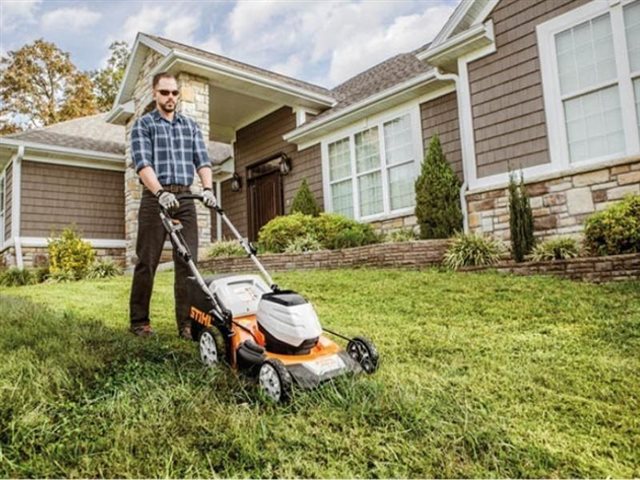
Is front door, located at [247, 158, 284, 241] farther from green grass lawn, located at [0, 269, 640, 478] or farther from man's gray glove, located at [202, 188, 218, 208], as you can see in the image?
man's gray glove, located at [202, 188, 218, 208]

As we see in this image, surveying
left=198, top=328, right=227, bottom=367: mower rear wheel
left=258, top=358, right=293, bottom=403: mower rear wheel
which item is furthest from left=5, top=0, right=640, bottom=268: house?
left=258, top=358, right=293, bottom=403: mower rear wheel

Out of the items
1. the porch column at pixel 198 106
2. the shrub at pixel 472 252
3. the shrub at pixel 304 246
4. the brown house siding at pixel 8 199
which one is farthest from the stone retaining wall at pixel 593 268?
the brown house siding at pixel 8 199

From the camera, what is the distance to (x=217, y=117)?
12703 millimetres

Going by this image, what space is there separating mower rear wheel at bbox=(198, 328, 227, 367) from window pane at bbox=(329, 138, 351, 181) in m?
7.67

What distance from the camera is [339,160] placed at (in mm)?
10469

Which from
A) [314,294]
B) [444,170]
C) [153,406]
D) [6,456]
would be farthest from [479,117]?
[6,456]

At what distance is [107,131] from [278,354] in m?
14.4

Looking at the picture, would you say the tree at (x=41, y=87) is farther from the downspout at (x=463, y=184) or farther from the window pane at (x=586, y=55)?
the window pane at (x=586, y=55)

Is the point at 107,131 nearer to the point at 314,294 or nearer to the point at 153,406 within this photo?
the point at 314,294

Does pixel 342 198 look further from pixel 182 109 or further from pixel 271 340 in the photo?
pixel 271 340

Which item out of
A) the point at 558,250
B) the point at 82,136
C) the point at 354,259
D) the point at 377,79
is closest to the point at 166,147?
the point at 354,259

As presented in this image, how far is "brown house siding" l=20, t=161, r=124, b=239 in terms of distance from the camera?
12.0m

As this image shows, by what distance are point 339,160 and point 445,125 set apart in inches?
105

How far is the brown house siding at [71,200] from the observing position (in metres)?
12.0
